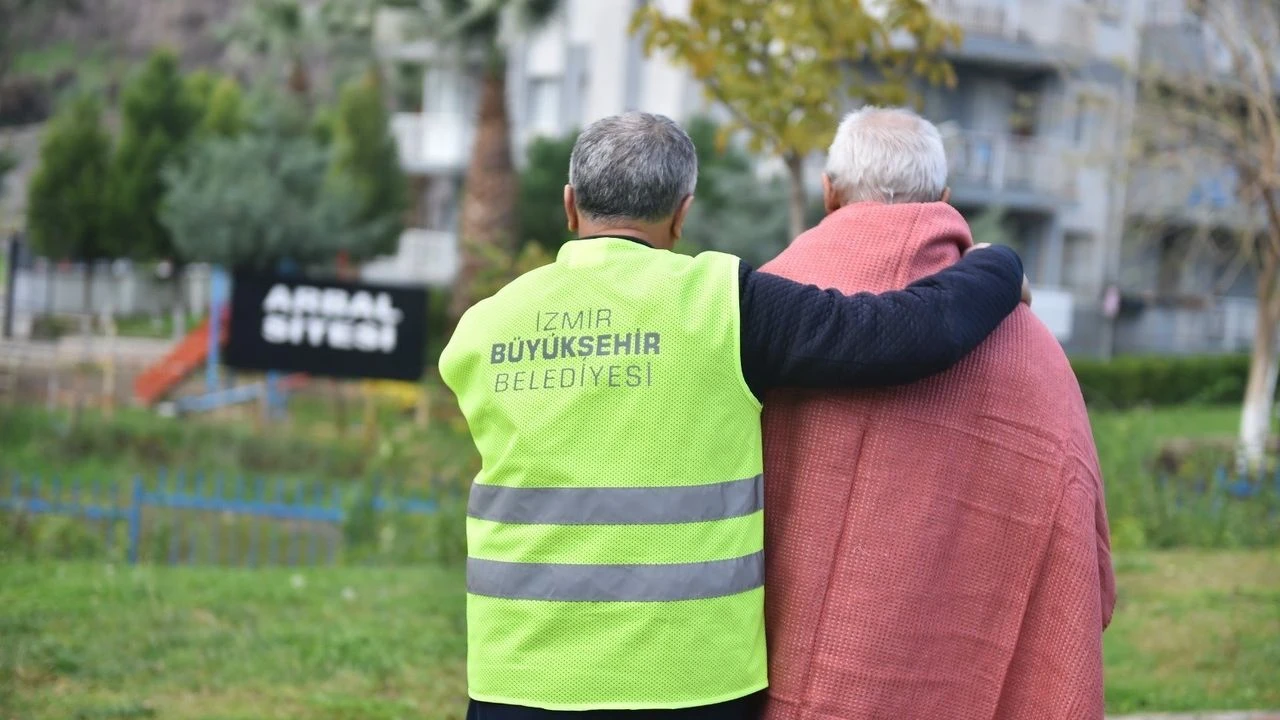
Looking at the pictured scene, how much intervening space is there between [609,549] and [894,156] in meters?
0.99

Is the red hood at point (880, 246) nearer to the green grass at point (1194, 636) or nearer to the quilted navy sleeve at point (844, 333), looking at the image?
the quilted navy sleeve at point (844, 333)

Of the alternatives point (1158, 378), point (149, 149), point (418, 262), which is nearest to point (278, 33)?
point (149, 149)

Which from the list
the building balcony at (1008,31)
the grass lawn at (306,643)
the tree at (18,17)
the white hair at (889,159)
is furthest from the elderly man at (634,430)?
the tree at (18,17)

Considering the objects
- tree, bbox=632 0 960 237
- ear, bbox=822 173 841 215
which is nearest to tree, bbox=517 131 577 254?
tree, bbox=632 0 960 237

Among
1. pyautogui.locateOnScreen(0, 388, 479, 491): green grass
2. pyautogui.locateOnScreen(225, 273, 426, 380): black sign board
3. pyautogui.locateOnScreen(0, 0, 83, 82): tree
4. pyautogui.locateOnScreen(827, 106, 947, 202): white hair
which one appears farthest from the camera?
pyautogui.locateOnScreen(0, 0, 83, 82): tree

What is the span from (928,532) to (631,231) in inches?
31.3

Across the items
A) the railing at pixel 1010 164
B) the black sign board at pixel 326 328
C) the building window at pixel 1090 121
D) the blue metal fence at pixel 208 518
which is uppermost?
the building window at pixel 1090 121

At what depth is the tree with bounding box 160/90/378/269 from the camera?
2692 centimetres

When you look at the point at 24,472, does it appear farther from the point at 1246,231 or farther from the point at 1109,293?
the point at 1109,293

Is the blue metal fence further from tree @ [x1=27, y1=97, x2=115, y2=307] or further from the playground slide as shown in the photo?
tree @ [x1=27, y1=97, x2=115, y2=307]

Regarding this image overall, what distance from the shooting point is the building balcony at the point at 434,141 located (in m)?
38.5

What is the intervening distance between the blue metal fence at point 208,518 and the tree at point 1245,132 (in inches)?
345

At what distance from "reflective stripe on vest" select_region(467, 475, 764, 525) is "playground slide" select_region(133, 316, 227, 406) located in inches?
759

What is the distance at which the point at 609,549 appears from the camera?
262cm
